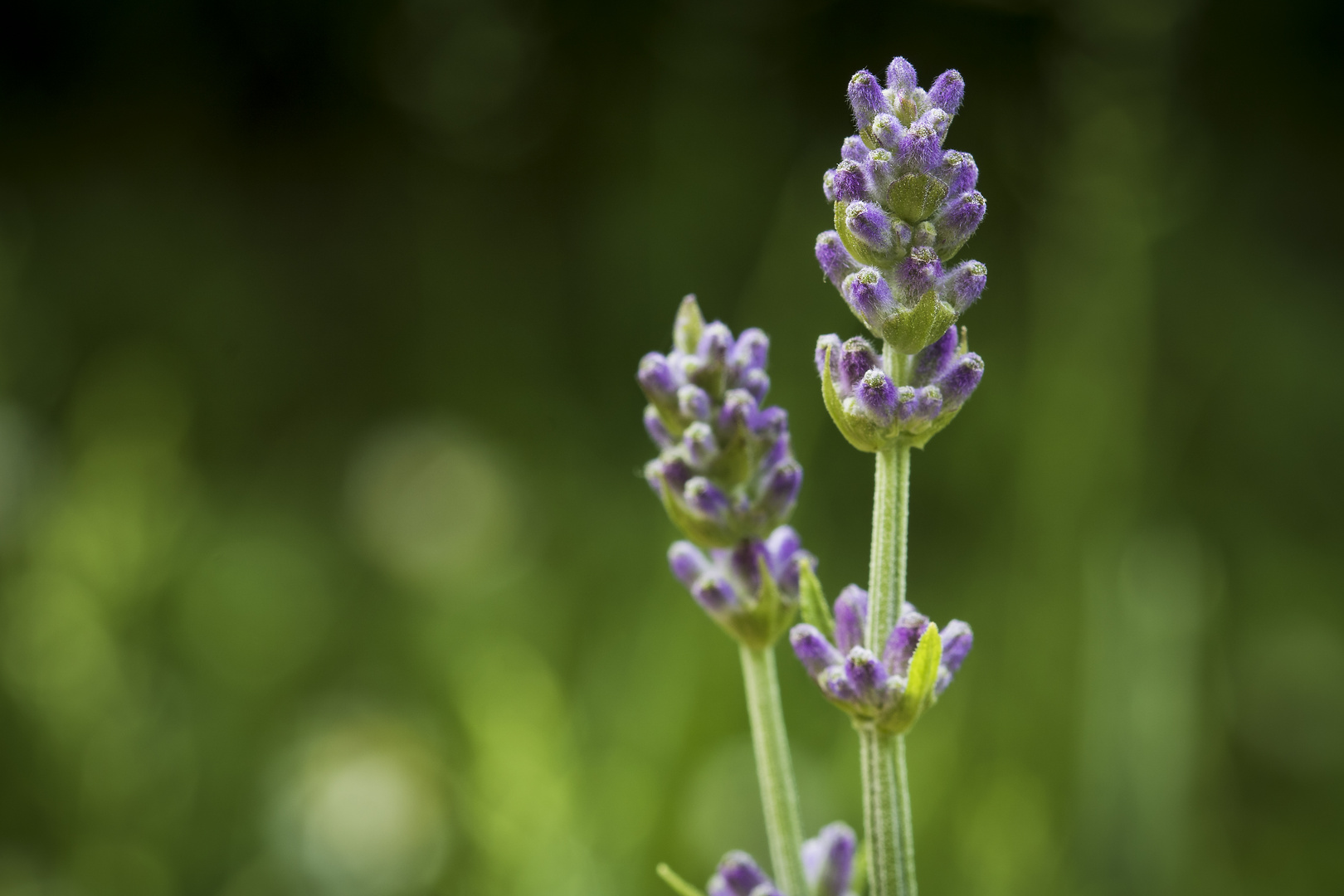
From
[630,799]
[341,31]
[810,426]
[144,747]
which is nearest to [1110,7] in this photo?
[810,426]

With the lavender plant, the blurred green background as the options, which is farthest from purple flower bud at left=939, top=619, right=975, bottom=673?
the blurred green background

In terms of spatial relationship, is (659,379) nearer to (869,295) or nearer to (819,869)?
(869,295)

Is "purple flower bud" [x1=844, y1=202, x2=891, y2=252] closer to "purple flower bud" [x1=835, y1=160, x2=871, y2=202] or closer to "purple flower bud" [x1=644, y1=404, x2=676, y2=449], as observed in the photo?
"purple flower bud" [x1=835, y1=160, x2=871, y2=202]

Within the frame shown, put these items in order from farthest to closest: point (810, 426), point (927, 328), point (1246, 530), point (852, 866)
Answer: point (1246, 530) → point (810, 426) → point (852, 866) → point (927, 328)

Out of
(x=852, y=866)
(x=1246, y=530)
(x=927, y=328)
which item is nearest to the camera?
(x=927, y=328)

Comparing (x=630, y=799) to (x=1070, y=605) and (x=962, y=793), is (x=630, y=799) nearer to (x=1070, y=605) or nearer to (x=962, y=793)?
(x=962, y=793)
